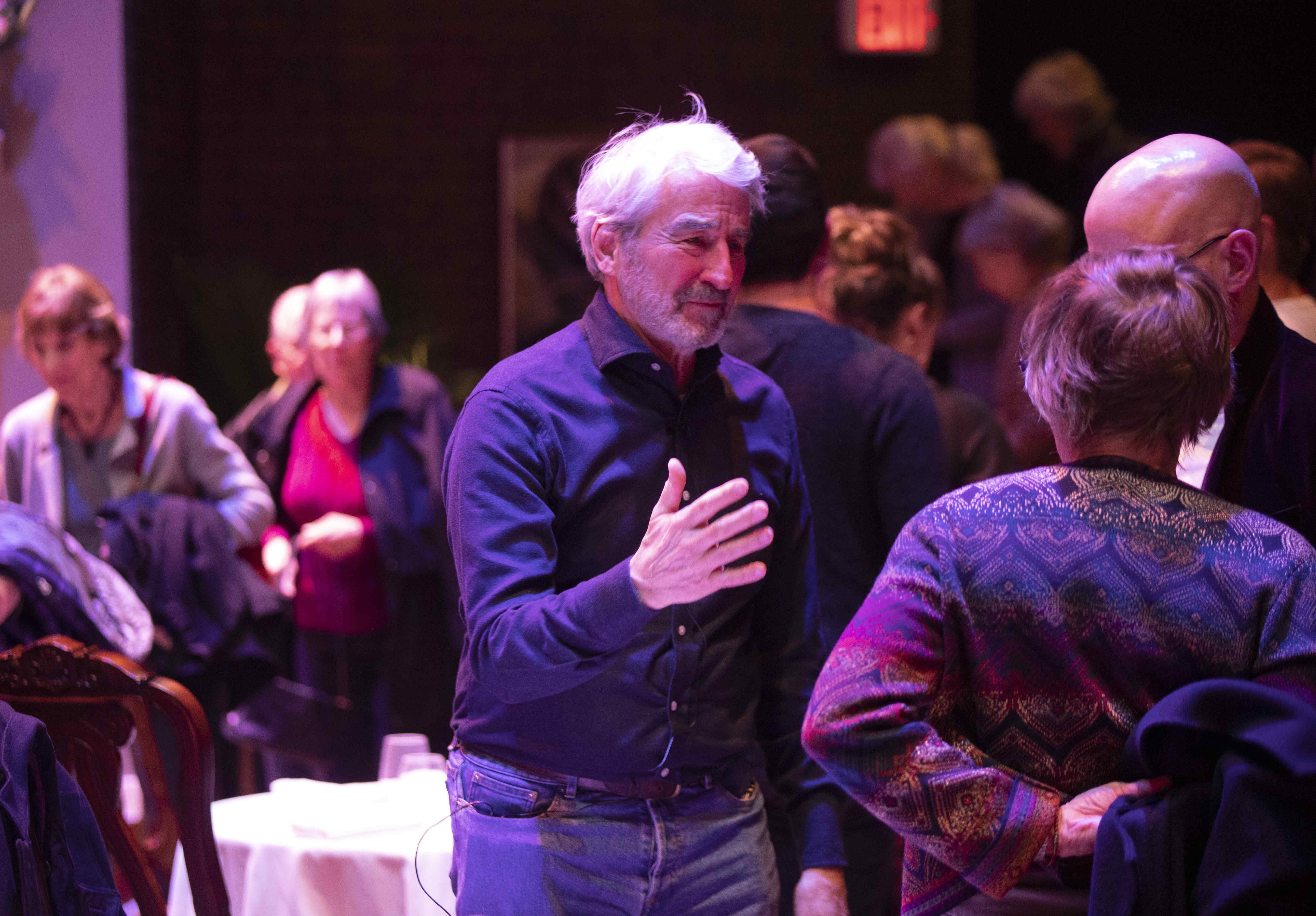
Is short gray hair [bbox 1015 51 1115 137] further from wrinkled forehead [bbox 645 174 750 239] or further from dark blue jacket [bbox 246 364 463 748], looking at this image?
wrinkled forehead [bbox 645 174 750 239]

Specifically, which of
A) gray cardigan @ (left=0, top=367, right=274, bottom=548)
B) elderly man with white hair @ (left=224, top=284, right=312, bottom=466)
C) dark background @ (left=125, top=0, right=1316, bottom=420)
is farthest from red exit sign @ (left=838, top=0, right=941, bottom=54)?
gray cardigan @ (left=0, top=367, right=274, bottom=548)

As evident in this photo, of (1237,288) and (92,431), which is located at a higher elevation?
(1237,288)

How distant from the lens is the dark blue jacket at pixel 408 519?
388cm

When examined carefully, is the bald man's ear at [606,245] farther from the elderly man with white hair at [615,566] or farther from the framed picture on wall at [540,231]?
the framed picture on wall at [540,231]

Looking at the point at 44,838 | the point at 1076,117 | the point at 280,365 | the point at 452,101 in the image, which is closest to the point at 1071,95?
the point at 1076,117

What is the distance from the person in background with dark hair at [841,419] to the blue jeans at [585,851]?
693 millimetres

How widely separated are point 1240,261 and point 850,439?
2.39 feet

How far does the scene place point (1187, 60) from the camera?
19.8ft

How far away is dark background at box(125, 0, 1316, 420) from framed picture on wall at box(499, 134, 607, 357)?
90 millimetres

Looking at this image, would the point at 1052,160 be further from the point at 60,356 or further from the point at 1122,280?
the point at 1122,280

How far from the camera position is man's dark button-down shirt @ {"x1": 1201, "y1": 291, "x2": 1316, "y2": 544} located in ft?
5.67

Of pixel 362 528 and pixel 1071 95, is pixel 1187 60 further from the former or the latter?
pixel 362 528

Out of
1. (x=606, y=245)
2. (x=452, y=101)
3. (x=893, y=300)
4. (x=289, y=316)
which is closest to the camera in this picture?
(x=606, y=245)

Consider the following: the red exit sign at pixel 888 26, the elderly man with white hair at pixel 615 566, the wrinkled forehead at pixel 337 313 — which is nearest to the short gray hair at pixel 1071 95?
the red exit sign at pixel 888 26
